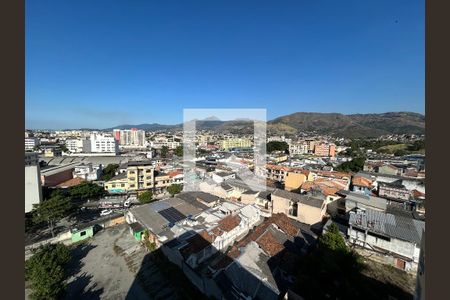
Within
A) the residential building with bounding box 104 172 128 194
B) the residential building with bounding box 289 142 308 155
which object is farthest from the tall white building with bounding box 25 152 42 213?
the residential building with bounding box 289 142 308 155

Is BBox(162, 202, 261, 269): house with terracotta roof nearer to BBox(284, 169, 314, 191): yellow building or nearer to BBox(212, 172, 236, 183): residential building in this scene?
BBox(212, 172, 236, 183): residential building

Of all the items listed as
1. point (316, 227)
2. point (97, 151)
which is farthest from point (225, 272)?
point (97, 151)

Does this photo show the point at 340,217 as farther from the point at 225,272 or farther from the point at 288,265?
the point at 225,272

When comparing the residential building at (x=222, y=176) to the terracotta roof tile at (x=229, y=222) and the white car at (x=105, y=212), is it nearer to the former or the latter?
the terracotta roof tile at (x=229, y=222)

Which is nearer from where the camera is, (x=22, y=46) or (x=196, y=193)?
(x=22, y=46)

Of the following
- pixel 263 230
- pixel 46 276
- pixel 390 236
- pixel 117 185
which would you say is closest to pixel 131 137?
pixel 117 185
